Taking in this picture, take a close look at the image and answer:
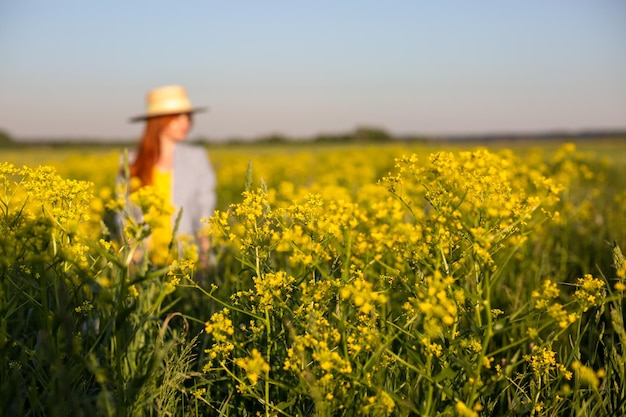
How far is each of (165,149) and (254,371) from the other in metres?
Result: 4.04

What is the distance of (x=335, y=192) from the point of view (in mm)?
4957

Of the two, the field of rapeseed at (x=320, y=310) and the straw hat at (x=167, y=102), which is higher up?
the straw hat at (x=167, y=102)

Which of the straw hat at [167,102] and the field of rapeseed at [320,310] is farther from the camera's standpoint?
the straw hat at [167,102]

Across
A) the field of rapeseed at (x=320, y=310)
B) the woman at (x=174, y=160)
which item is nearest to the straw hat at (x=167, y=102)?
the woman at (x=174, y=160)

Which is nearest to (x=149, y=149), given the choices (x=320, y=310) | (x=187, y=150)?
(x=187, y=150)

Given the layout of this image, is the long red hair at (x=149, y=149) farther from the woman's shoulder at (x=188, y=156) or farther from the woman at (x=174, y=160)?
the woman's shoulder at (x=188, y=156)

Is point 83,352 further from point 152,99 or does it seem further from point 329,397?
point 152,99

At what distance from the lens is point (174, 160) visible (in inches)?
211

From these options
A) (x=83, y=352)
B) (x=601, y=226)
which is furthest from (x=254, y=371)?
(x=601, y=226)

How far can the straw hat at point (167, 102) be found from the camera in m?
5.38

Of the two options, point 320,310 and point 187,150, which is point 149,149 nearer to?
point 187,150

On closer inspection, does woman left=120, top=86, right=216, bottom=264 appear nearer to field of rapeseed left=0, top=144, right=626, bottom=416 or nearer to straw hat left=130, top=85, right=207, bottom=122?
straw hat left=130, top=85, right=207, bottom=122

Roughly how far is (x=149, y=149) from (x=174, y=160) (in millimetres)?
242

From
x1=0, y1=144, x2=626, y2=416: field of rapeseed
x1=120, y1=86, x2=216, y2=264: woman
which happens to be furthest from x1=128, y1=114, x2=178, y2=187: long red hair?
x1=0, y1=144, x2=626, y2=416: field of rapeseed
